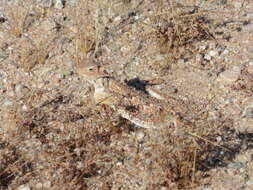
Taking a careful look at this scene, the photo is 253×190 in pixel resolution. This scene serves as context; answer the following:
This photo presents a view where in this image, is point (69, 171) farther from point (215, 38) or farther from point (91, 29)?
point (215, 38)

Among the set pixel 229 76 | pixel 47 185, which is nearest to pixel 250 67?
pixel 229 76

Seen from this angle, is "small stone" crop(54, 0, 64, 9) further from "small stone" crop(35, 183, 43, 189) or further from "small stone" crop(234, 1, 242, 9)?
"small stone" crop(35, 183, 43, 189)

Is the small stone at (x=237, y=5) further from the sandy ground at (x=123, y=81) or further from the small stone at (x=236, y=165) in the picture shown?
the small stone at (x=236, y=165)

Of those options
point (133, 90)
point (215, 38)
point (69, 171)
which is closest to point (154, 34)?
point (215, 38)

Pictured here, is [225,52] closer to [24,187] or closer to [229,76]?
[229,76]

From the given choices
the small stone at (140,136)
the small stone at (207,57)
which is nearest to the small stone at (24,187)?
the small stone at (140,136)

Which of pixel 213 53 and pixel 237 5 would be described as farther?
pixel 237 5

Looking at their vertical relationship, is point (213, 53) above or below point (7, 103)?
above

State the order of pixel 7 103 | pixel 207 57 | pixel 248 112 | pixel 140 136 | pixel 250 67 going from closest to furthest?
pixel 140 136 → pixel 248 112 → pixel 7 103 → pixel 250 67 → pixel 207 57

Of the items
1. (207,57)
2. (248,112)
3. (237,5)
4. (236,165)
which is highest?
(237,5)

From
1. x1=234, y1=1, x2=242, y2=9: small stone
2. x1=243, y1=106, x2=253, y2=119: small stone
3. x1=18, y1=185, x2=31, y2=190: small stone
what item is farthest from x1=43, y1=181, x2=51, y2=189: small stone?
x1=234, y1=1, x2=242, y2=9: small stone
